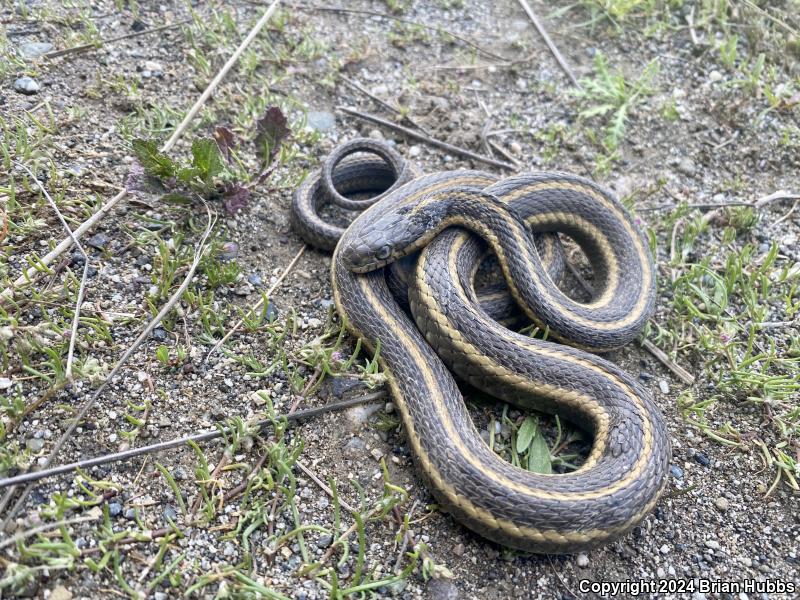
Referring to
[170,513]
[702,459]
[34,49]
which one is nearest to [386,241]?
[170,513]

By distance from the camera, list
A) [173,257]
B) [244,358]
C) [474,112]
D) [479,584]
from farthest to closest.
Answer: [474,112] < [173,257] < [244,358] < [479,584]

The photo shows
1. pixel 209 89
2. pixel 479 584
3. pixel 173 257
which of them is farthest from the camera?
pixel 209 89

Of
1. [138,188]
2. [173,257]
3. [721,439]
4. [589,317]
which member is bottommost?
[721,439]

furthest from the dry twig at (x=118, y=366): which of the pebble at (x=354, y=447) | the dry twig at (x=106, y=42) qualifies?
the dry twig at (x=106, y=42)

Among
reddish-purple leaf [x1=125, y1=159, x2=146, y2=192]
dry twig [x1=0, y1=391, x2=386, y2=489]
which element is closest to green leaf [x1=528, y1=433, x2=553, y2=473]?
dry twig [x1=0, y1=391, x2=386, y2=489]

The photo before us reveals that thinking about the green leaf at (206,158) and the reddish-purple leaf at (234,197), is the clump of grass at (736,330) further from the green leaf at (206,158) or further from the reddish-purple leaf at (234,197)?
the green leaf at (206,158)

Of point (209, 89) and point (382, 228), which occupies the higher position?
point (209, 89)

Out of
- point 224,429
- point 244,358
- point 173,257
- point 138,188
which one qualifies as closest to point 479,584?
point 224,429

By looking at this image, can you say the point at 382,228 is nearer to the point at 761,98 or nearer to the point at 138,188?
the point at 138,188
